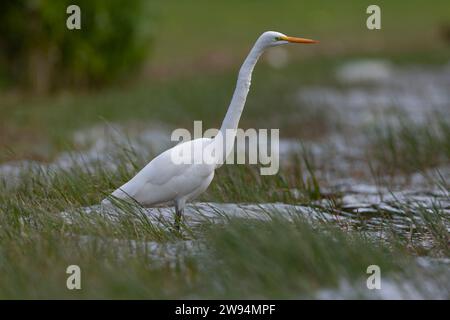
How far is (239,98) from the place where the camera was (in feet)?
20.1

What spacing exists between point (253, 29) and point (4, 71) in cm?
1143

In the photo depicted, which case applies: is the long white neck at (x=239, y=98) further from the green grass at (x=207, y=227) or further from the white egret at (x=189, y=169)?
the green grass at (x=207, y=227)

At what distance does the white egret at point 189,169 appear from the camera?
604 cm

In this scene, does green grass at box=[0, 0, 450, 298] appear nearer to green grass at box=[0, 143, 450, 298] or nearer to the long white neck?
green grass at box=[0, 143, 450, 298]

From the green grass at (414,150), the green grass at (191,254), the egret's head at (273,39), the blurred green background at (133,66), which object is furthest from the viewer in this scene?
the blurred green background at (133,66)

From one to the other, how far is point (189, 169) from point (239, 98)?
63 centimetres

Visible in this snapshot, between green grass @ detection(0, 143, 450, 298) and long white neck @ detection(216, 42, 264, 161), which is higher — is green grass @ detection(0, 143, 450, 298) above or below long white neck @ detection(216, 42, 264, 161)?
below

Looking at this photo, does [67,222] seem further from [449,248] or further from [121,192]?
[449,248]

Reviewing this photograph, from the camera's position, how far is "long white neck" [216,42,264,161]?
19.9 ft

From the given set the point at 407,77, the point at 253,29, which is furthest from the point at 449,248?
the point at 253,29

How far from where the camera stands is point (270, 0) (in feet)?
111

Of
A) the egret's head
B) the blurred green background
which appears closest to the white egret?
the egret's head

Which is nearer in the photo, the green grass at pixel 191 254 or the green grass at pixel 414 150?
the green grass at pixel 191 254

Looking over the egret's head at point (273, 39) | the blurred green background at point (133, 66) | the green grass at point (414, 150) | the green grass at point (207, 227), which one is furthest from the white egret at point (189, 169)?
the green grass at point (414, 150)
